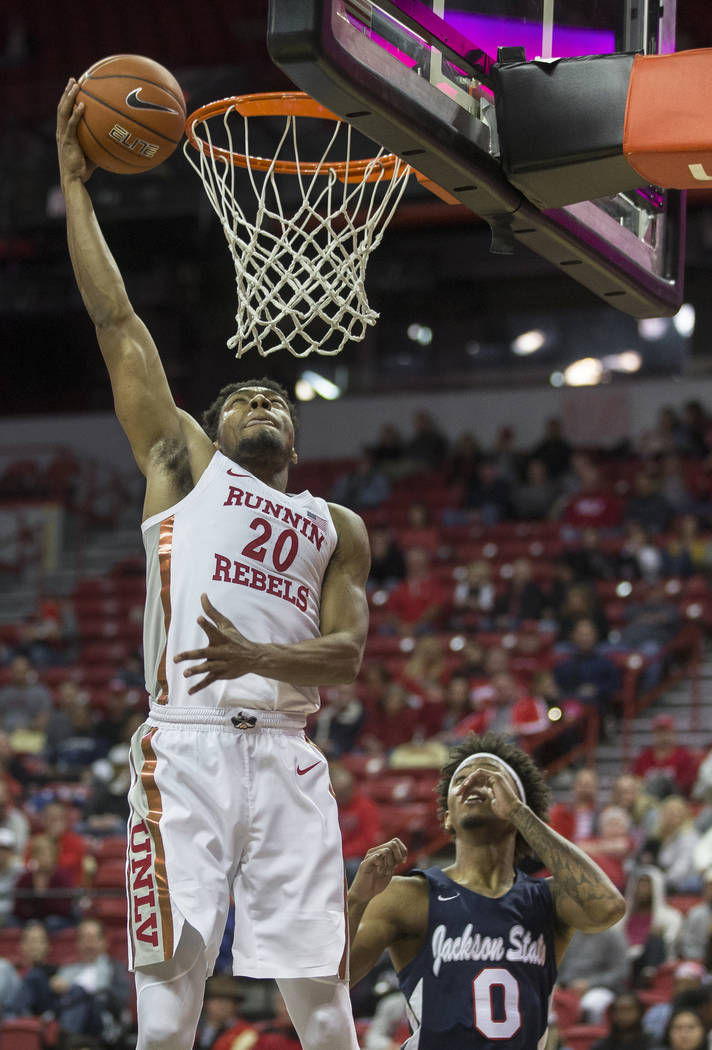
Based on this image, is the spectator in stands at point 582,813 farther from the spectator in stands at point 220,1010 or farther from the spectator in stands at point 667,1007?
the spectator in stands at point 220,1010

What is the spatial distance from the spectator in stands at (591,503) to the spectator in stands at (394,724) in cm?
387

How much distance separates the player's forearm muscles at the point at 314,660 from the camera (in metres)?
3.58

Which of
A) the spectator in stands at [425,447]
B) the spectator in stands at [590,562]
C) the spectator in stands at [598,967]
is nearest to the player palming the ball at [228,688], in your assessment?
the spectator in stands at [598,967]

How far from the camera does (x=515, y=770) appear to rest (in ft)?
15.3

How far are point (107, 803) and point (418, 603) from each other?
156 inches

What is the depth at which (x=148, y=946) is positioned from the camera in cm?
353

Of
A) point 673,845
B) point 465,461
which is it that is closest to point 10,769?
point 673,845

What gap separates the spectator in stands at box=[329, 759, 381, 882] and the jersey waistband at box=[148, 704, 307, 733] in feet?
20.1

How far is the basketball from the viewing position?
13.2ft

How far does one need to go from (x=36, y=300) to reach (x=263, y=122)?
14050 millimetres

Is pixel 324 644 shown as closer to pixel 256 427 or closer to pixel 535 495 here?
pixel 256 427

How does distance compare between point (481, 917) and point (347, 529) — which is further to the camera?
point (481, 917)

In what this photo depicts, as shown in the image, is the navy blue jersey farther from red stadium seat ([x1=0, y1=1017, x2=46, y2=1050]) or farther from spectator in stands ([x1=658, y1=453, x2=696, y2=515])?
spectator in stands ([x1=658, y1=453, x2=696, y2=515])

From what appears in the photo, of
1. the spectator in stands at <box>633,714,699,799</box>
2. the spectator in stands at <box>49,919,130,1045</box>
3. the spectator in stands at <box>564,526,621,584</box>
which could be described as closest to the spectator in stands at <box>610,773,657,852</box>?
the spectator in stands at <box>633,714,699,799</box>
